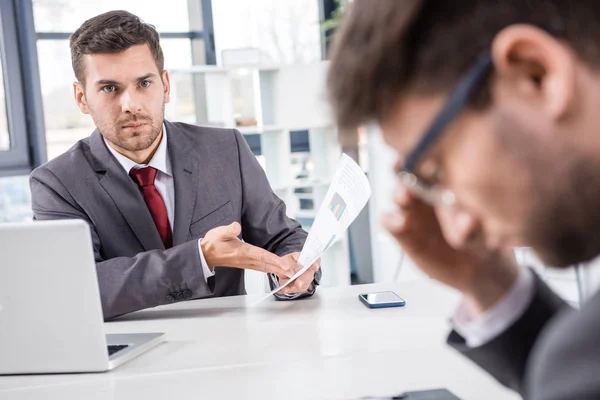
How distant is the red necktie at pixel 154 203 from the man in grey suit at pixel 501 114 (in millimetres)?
1533

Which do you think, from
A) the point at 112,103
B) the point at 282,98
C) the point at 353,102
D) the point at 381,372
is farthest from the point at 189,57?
the point at 353,102

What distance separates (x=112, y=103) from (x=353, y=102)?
1.68 meters

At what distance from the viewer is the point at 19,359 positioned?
1327mm

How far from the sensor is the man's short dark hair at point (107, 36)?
2.12 m

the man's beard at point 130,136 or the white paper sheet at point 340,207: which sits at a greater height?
the man's beard at point 130,136

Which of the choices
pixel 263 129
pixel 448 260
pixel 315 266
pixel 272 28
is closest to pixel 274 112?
pixel 263 129

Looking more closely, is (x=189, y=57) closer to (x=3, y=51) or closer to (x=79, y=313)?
(x=3, y=51)

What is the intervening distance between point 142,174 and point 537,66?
173 cm

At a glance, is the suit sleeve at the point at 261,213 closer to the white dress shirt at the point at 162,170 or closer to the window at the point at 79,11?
the white dress shirt at the point at 162,170

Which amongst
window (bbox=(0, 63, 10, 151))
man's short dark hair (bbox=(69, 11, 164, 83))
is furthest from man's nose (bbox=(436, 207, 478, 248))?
window (bbox=(0, 63, 10, 151))

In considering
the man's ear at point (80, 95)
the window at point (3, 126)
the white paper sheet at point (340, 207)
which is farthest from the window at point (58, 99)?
the white paper sheet at point (340, 207)

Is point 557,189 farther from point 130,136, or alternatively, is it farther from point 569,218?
point 130,136

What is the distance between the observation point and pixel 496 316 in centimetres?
83

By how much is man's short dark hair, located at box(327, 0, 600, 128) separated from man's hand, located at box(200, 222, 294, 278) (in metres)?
1.16
